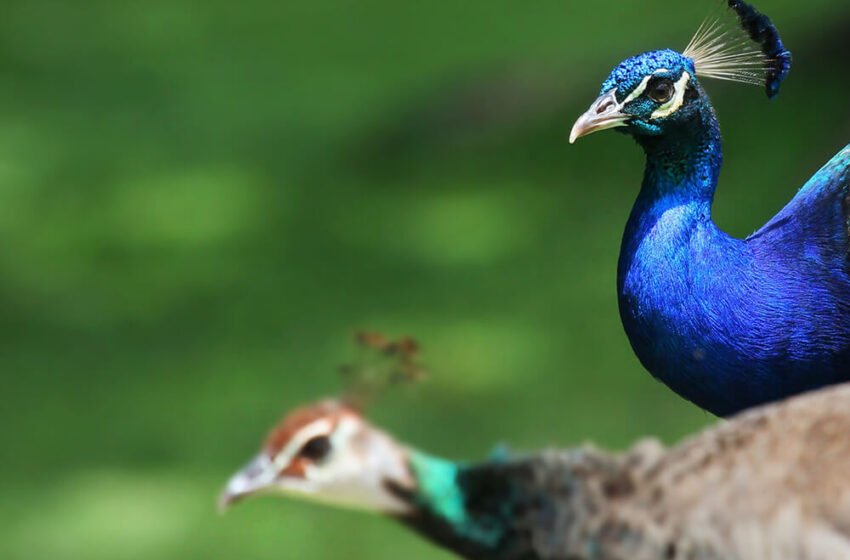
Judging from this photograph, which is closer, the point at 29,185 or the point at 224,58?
the point at 29,185

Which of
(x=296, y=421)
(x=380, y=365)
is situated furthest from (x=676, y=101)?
(x=296, y=421)

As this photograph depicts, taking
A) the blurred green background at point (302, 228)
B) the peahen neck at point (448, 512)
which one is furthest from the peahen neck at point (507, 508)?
the blurred green background at point (302, 228)

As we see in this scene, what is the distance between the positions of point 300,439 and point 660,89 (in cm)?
70

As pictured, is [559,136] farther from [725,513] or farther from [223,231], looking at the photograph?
[725,513]

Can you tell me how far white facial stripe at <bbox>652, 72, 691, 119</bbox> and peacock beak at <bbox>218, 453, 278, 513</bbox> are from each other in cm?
71

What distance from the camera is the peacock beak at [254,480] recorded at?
134 cm

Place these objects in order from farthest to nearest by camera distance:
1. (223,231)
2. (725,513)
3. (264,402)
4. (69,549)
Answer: (223,231)
(264,402)
(69,549)
(725,513)

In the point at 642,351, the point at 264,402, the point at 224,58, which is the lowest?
the point at 642,351

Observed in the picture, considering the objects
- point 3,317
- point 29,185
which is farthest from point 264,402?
point 29,185

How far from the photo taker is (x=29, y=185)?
473 centimetres

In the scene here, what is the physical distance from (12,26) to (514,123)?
2084 millimetres

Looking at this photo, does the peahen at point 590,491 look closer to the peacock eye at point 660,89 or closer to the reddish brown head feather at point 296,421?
the reddish brown head feather at point 296,421

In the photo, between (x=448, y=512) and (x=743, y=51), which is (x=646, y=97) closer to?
(x=743, y=51)

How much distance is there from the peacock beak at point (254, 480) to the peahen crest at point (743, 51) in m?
0.85
